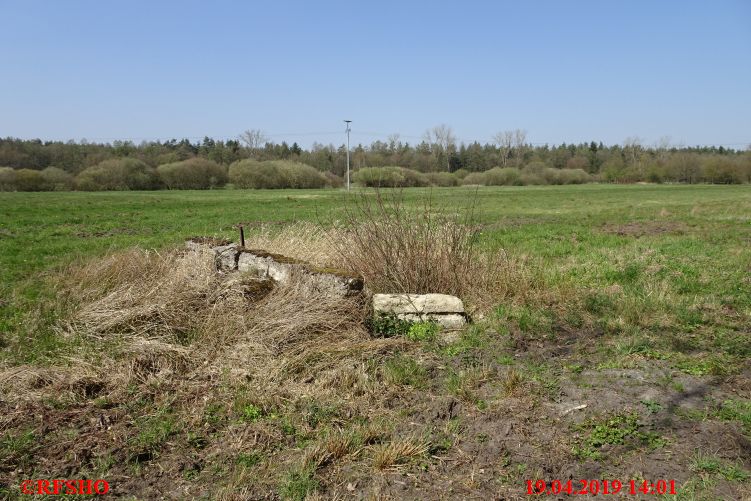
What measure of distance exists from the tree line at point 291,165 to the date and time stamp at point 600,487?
109 ft

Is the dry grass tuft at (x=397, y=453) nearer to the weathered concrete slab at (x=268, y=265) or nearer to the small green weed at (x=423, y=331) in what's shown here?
the small green weed at (x=423, y=331)

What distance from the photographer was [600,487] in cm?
302

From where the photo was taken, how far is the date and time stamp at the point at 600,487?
296cm

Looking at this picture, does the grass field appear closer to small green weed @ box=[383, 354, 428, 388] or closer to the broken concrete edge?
small green weed @ box=[383, 354, 428, 388]

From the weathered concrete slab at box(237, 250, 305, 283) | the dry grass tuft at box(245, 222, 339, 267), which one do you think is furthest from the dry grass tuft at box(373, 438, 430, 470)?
the dry grass tuft at box(245, 222, 339, 267)

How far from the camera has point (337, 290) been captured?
584 centimetres

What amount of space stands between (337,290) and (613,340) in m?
3.03

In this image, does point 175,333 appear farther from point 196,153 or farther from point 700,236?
point 196,153

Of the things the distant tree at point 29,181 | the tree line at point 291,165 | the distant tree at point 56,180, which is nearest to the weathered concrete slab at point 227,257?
the tree line at point 291,165

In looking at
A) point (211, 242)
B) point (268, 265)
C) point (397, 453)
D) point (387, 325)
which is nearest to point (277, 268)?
point (268, 265)

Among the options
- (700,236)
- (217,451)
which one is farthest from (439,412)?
(700,236)

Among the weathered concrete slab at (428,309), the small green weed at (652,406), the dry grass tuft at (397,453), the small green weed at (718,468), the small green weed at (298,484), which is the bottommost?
the small green weed at (298,484)

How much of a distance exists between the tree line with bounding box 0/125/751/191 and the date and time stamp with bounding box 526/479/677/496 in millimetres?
33271

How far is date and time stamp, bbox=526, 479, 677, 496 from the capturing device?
2.96 m
